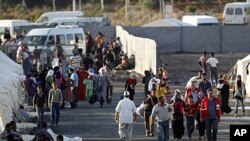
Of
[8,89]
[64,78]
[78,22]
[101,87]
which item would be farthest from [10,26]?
[8,89]

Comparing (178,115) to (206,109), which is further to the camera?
(178,115)

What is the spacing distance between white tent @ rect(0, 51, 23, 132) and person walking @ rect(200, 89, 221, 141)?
4.70m

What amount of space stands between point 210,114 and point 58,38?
1054 inches

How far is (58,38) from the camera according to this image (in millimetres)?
51844

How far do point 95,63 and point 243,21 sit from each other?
99.0 ft

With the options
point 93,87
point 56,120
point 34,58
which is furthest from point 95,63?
point 56,120

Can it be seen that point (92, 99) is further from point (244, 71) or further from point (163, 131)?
point (163, 131)

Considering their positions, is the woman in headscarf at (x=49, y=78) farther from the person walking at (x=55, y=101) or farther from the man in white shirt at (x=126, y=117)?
the man in white shirt at (x=126, y=117)

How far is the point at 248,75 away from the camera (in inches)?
1487

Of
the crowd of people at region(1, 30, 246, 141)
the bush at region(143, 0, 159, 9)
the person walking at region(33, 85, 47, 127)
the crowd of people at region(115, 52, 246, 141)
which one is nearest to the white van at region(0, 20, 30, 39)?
the crowd of people at region(1, 30, 246, 141)

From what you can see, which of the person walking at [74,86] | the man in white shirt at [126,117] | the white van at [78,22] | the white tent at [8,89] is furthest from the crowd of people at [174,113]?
the white van at [78,22]

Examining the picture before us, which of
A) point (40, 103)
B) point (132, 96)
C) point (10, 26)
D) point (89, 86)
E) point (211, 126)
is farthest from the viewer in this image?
point (10, 26)

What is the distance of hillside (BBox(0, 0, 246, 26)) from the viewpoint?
3516 inches

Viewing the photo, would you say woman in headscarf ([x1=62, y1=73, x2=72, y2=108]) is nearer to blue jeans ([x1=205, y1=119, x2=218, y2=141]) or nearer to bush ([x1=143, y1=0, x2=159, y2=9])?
blue jeans ([x1=205, y1=119, x2=218, y2=141])
